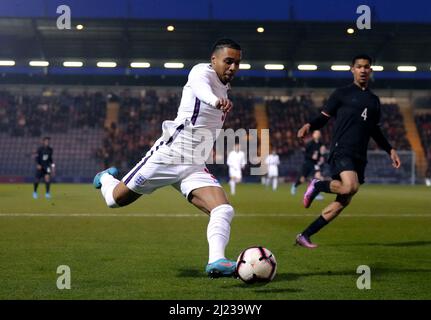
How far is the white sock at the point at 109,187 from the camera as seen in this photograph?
7621 mm

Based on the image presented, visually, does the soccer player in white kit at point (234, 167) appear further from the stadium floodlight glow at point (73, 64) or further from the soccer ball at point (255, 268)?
the soccer ball at point (255, 268)

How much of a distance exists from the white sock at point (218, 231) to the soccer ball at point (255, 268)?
0.70 ft

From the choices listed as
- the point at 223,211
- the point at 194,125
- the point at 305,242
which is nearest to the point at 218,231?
→ the point at 223,211

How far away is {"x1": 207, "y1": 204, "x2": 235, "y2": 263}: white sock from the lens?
6.41 metres

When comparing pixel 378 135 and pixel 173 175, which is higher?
pixel 378 135

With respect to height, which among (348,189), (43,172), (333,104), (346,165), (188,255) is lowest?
(188,255)

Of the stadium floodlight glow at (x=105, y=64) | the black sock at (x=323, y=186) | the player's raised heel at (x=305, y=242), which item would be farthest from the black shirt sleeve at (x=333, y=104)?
the stadium floodlight glow at (x=105, y=64)

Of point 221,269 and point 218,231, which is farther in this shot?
point 218,231

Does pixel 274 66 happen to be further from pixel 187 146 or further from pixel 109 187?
pixel 187 146

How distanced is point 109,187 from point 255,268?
2299mm

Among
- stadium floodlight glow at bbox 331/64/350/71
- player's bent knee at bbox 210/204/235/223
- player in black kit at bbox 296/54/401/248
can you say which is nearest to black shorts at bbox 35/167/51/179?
player in black kit at bbox 296/54/401/248

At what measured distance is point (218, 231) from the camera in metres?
6.55

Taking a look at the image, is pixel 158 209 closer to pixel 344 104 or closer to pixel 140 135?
pixel 344 104

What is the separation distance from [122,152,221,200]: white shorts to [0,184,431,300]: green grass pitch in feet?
3.09
